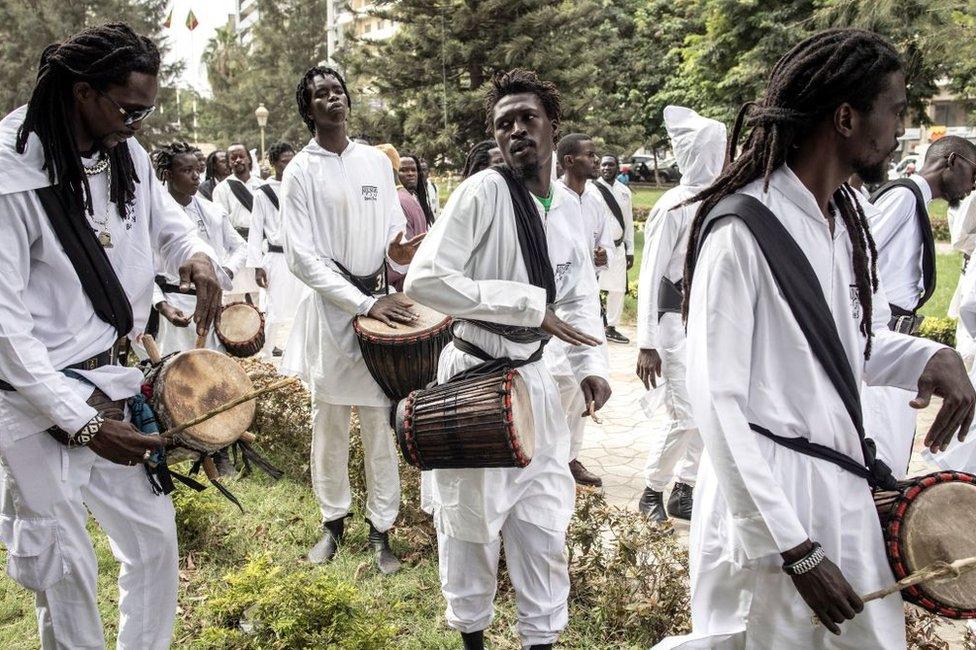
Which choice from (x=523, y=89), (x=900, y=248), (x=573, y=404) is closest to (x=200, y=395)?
(x=523, y=89)

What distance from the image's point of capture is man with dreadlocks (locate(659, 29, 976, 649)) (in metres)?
2.18

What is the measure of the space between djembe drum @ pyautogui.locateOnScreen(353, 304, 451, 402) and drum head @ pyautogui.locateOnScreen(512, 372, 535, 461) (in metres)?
1.00

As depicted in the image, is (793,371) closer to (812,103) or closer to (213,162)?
(812,103)

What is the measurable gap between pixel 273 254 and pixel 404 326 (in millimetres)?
5417

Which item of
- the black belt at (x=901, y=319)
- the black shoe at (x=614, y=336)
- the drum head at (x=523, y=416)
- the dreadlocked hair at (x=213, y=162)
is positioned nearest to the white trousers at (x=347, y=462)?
the drum head at (x=523, y=416)

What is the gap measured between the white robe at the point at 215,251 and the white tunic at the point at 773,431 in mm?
4770

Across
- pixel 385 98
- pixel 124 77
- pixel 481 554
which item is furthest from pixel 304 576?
pixel 385 98

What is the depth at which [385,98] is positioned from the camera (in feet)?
88.4

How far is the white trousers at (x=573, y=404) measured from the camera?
16.8ft

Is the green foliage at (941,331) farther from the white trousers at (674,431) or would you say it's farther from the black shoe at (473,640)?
the black shoe at (473,640)

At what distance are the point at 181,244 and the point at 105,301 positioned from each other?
557mm

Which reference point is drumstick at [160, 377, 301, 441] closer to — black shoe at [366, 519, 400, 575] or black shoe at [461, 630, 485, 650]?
black shoe at [461, 630, 485, 650]

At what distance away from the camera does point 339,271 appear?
491 cm

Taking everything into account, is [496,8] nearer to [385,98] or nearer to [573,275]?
[385,98]
